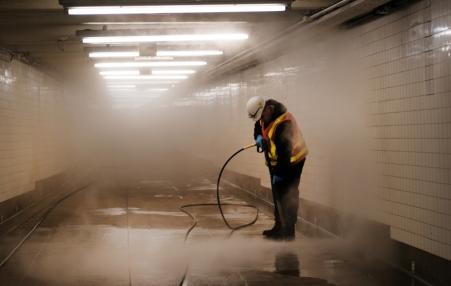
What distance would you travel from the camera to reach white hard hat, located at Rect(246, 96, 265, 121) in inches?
355

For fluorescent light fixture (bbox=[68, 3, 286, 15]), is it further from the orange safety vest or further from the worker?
the orange safety vest

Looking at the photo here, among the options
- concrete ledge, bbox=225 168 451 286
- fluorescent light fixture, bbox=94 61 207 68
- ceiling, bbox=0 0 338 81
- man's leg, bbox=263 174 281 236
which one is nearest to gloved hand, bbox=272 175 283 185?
man's leg, bbox=263 174 281 236

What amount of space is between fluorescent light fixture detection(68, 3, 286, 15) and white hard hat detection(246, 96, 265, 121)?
4.64 ft

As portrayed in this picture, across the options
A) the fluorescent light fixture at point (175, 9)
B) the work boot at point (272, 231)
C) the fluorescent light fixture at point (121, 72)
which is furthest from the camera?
the fluorescent light fixture at point (121, 72)

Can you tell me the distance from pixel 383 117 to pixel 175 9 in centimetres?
315

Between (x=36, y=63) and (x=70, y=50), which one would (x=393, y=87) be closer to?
(x=70, y=50)

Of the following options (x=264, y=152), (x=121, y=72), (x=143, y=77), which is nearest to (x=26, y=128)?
(x=121, y=72)

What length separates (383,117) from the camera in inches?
299

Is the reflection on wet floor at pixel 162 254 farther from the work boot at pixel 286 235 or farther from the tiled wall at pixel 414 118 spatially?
the tiled wall at pixel 414 118

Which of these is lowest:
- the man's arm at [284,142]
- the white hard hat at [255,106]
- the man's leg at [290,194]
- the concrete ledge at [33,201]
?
the concrete ledge at [33,201]

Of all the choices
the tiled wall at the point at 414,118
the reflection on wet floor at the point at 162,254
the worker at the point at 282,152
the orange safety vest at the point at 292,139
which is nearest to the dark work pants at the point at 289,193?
the worker at the point at 282,152

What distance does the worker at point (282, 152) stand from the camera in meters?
8.62

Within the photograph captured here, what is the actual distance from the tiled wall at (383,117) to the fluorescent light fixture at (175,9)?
57.2 inches

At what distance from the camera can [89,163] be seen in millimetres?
29891
